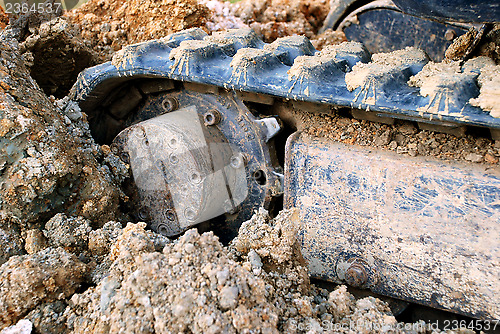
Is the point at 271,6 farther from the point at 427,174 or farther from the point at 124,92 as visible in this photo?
the point at 427,174

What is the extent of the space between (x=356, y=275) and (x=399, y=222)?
0.22 metres

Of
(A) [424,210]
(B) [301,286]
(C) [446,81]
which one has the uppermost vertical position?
(C) [446,81]

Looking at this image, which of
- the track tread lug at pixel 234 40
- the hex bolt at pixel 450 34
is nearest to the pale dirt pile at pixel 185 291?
the track tread lug at pixel 234 40

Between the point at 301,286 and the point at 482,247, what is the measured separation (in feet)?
1.65

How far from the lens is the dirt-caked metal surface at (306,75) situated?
Answer: 3.72 ft

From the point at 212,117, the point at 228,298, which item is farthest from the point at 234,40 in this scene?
the point at 228,298

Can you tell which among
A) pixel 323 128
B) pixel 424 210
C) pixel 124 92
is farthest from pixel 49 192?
pixel 424 210

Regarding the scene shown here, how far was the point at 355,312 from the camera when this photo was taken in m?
1.16

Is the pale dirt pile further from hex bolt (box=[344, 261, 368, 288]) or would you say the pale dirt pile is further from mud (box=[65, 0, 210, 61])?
mud (box=[65, 0, 210, 61])

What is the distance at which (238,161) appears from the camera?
1.66 meters

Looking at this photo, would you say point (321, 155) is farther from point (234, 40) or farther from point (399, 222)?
point (234, 40)

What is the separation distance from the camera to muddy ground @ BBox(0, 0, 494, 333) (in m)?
1.04

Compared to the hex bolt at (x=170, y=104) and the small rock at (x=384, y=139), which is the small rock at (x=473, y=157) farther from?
the hex bolt at (x=170, y=104)

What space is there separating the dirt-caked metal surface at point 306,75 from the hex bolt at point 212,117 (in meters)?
0.19
